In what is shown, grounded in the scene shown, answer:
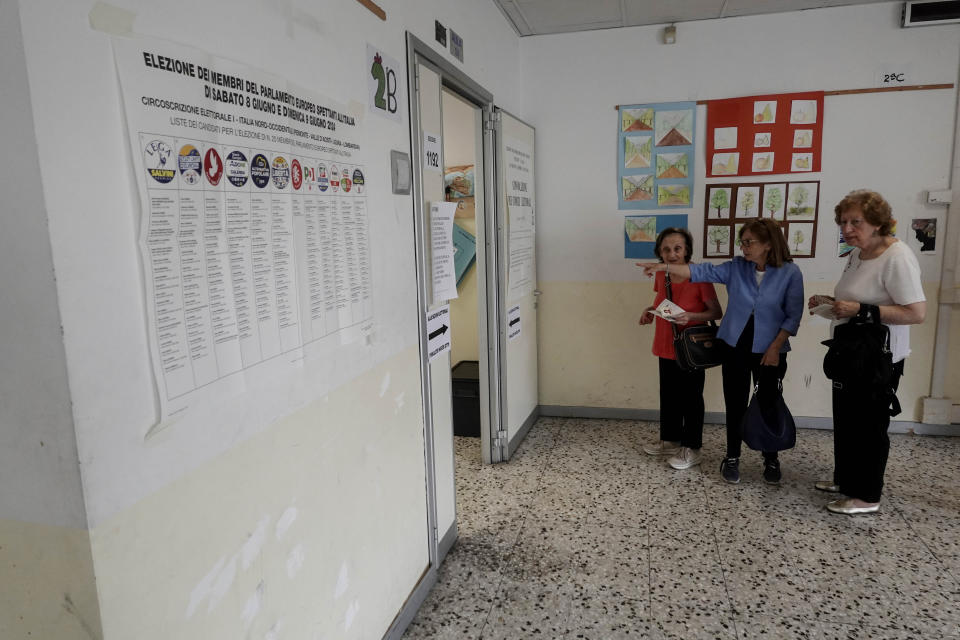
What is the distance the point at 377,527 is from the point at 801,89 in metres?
3.67

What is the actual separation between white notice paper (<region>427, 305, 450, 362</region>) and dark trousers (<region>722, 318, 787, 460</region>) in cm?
159

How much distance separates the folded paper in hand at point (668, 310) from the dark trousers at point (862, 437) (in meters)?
0.83

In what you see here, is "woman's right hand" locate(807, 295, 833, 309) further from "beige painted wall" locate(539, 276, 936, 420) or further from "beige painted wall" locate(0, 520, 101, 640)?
"beige painted wall" locate(0, 520, 101, 640)

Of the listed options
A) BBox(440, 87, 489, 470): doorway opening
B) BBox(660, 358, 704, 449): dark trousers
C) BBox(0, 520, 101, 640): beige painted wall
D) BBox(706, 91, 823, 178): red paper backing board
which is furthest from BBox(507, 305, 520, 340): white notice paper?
BBox(0, 520, 101, 640): beige painted wall

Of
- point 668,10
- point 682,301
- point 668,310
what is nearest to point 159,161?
point 668,310

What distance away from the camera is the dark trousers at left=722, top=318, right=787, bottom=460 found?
315 cm

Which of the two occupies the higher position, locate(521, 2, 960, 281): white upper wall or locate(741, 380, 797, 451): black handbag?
locate(521, 2, 960, 281): white upper wall

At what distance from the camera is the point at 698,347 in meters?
3.23

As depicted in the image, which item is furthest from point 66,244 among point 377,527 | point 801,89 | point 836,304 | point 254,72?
point 801,89

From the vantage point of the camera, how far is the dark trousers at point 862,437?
275 centimetres

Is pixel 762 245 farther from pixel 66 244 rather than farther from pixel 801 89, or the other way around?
pixel 66 244

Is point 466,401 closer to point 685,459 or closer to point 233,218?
point 685,459

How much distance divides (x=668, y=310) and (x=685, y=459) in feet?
2.91

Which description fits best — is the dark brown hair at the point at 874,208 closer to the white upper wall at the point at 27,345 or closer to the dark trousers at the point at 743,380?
the dark trousers at the point at 743,380
